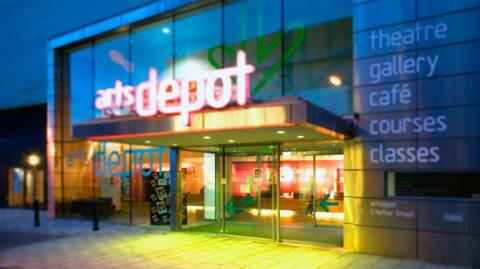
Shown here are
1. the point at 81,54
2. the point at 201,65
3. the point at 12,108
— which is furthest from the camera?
the point at 12,108

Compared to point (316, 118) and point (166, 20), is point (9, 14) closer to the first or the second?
point (166, 20)

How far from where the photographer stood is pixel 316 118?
9.08 metres

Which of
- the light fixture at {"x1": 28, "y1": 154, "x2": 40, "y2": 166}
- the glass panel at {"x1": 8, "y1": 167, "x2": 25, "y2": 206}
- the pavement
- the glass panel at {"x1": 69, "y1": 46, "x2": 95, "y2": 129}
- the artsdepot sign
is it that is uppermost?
the glass panel at {"x1": 69, "y1": 46, "x2": 95, "y2": 129}

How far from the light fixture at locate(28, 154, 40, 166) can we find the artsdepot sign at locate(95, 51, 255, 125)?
1313 cm

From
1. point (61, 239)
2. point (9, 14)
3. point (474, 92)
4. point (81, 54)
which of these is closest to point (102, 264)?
point (61, 239)

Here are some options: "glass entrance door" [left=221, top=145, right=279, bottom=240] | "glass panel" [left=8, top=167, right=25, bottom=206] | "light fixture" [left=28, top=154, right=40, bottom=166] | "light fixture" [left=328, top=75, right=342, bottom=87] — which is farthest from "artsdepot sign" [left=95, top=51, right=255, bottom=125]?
"glass panel" [left=8, top=167, right=25, bottom=206]

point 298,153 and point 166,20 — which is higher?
point 166,20

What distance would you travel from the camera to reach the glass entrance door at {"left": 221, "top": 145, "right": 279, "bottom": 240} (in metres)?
13.1

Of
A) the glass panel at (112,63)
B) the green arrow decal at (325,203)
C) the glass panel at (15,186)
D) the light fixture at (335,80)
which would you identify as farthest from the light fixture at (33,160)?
the light fixture at (335,80)

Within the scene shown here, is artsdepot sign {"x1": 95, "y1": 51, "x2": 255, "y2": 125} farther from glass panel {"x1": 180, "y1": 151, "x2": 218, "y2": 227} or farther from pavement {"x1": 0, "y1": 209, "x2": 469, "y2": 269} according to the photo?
glass panel {"x1": 180, "y1": 151, "x2": 218, "y2": 227}

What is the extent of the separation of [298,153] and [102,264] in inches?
264

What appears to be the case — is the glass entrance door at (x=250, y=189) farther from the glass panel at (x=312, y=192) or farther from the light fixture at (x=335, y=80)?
the light fixture at (x=335, y=80)

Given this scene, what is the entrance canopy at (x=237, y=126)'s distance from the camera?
29.0 feet

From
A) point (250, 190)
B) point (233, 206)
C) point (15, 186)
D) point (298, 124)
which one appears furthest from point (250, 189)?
point (15, 186)
